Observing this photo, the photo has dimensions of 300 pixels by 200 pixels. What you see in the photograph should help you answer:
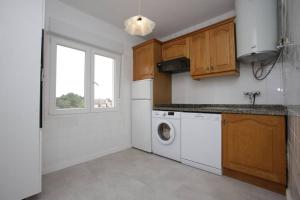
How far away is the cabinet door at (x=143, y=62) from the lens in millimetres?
2857

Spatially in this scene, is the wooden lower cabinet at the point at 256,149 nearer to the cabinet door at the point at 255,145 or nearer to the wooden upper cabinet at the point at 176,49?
the cabinet door at the point at 255,145

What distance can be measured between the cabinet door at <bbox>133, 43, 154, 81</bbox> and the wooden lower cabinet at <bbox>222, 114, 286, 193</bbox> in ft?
5.27

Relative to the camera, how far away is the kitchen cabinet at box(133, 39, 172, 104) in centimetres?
284

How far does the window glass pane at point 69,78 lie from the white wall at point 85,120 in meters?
0.17

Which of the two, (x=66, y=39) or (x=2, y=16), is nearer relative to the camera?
(x=2, y=16)

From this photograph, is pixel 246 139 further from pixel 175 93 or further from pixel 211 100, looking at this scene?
pixel 175 93

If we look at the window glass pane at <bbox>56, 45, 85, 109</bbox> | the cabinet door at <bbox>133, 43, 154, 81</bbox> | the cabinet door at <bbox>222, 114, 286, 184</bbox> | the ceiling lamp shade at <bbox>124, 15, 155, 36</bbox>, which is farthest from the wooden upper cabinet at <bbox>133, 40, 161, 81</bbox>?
the cabinet door at <bbox>222, 114, 286, 184</bbox>

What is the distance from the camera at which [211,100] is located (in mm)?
2643

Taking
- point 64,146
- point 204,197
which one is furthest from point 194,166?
point 64,146

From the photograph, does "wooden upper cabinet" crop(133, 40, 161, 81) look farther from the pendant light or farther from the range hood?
the pendant light

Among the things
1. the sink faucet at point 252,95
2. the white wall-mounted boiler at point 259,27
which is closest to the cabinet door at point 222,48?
the white wall-mounted boiler at point 259,27

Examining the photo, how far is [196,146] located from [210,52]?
1.47 m

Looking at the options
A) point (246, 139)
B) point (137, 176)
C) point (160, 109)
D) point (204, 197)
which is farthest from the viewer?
point (160, 109)

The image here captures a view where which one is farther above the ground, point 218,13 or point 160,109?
point 218,13
